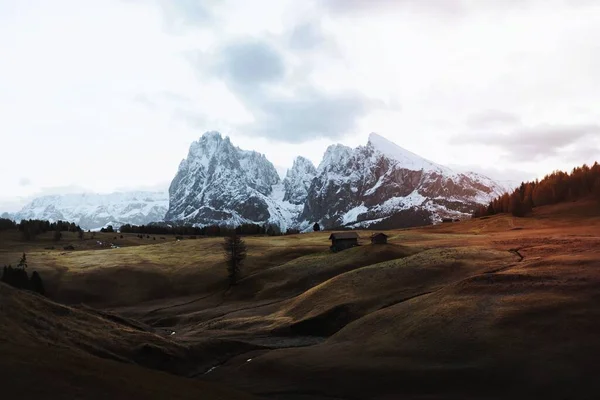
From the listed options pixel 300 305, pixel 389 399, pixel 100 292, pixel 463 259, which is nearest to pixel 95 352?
pixel 389 399

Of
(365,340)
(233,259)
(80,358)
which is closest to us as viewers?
(80,358)

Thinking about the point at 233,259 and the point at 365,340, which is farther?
the point at 233,259

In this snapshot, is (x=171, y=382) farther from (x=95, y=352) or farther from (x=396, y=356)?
(x=396, y=356)

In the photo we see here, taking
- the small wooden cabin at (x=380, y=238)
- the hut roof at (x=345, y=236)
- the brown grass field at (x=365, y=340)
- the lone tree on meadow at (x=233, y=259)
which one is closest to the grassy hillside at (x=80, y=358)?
the brown grass field at (x=365, y=340)

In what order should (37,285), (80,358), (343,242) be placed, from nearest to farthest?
1. (80,358)
2. (37,285)
3. (343,242)

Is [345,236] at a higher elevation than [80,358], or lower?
higher

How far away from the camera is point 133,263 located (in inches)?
5007

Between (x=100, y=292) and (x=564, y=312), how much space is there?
3694 inches

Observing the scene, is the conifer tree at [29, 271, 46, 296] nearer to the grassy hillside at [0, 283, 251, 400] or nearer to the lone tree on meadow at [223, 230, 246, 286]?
the lone tree on meadow at [223, 230, 246, 286]

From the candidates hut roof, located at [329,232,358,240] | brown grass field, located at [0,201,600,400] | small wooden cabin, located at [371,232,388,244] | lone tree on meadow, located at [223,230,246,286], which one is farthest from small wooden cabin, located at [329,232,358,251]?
brown grass field, located at [0,201,600,400]

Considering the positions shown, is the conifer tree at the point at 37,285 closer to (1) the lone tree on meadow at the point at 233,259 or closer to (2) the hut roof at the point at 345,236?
(1) the lone tree on meadow at the point at 233,259

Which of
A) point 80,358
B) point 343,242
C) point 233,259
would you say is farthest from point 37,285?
point 80,358

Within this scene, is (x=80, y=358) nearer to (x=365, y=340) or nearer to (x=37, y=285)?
(x=365, y=340)

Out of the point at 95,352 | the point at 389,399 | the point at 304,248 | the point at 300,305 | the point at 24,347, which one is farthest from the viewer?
the point at 304,248
